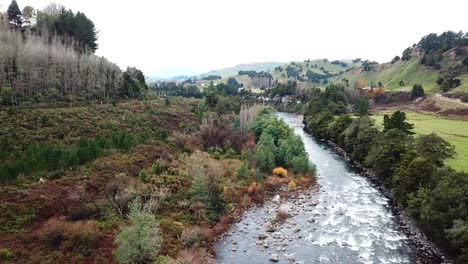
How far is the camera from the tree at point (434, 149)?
4986 cm

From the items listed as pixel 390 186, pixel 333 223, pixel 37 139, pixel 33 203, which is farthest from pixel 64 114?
pixel 390 186

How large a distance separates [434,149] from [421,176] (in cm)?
1204

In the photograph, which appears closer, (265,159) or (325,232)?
(325,232)

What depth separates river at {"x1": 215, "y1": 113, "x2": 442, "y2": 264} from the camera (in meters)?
36.3

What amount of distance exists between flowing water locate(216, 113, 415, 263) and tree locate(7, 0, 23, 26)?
9866 centimetres

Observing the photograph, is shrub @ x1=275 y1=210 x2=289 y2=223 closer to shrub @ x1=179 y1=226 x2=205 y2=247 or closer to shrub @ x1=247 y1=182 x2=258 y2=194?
shrub @ x1=247 y1=182 x2=258 y2=194

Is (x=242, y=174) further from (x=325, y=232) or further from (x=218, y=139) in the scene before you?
(x=218, y=139)

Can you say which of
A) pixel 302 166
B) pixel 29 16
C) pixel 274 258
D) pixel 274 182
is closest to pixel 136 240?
pixel 274 258

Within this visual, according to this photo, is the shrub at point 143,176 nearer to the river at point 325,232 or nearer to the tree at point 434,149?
the river at point 325,232

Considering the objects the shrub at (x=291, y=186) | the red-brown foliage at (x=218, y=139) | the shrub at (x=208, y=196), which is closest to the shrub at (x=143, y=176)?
the shrub at (x=208, y=196)

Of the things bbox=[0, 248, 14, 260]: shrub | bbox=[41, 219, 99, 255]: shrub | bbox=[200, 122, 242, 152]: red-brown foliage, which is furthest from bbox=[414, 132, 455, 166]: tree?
bbox=[0, 248, 14, 260]: shrub

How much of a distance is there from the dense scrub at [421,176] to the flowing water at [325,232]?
3.60 meters

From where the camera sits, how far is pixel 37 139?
182 feet

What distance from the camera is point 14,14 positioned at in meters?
105
